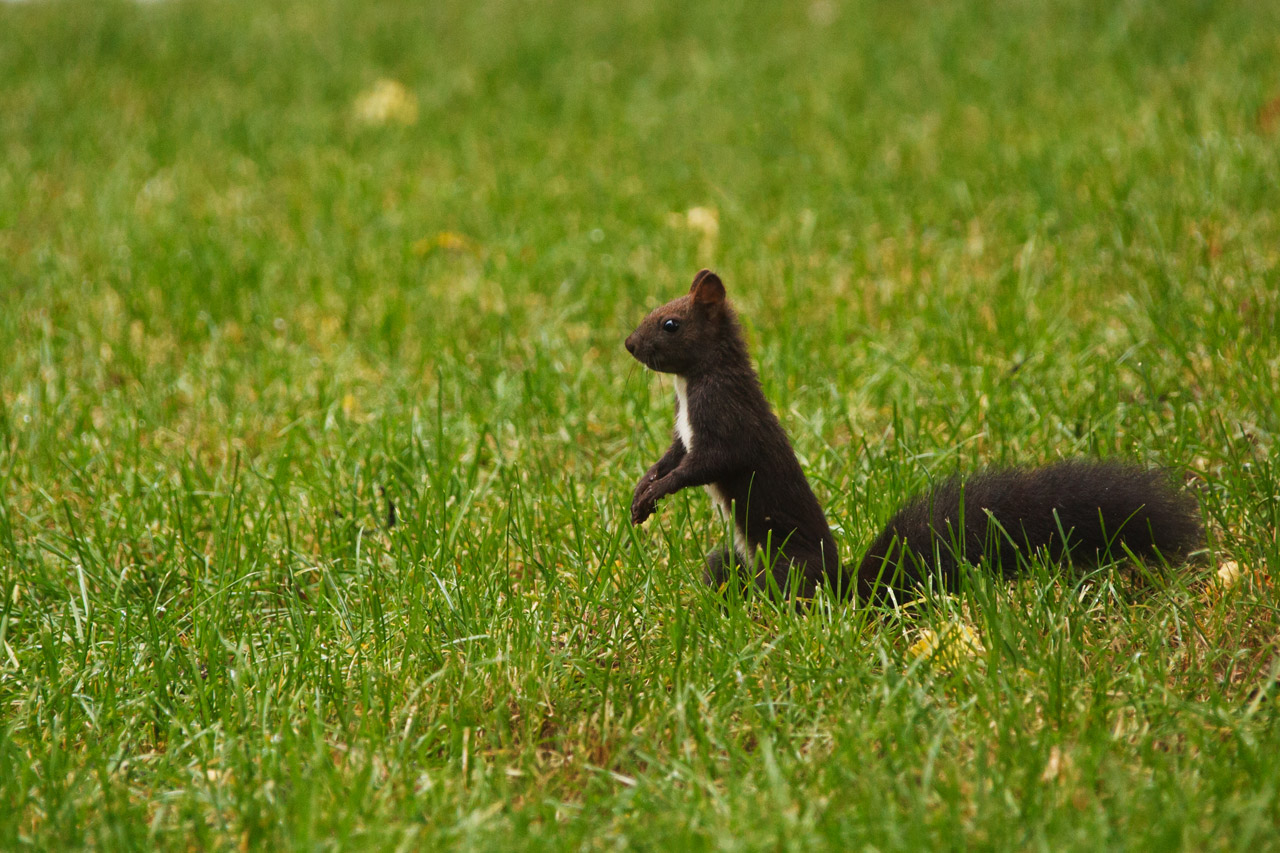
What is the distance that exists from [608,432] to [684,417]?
958 millimetres

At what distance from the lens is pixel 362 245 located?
5.60 m

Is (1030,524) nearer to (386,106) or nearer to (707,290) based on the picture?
(707,290)

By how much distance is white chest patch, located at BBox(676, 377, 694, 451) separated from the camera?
2836mm

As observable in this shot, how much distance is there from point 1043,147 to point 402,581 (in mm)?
4211

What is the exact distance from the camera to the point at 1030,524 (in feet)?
8.76

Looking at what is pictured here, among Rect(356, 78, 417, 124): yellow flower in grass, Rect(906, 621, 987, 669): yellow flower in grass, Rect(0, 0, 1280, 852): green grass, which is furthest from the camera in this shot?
Rect(356, 78, 417, 124): yellow flower in grass

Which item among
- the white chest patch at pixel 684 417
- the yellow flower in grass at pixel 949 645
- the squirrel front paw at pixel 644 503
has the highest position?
the white chest patch at pixel 684 417

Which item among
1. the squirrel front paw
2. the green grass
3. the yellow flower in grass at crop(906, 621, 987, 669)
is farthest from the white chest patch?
the yellow flower in grass at crop(906, 621, 987, 669)

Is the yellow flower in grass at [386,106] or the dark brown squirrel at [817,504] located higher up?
the yellow flower in grass at [386,106]

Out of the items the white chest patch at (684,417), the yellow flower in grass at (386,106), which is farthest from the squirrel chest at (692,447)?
the yellow flower in grass at (386,106)

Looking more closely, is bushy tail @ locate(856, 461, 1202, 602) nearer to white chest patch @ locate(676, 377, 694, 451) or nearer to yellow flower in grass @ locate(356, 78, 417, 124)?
white chest patch @ locate(676, 377, 694, 451)

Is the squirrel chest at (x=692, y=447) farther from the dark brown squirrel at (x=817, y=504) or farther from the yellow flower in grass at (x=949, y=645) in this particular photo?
the yellow flower in grass at (x=949, y=645)

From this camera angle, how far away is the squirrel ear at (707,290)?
112 inches

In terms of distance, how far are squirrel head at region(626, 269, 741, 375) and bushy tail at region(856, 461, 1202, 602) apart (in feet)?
1.94
